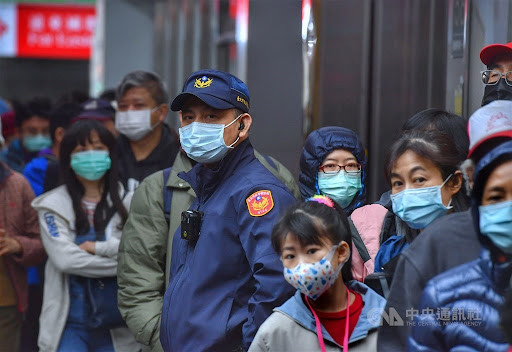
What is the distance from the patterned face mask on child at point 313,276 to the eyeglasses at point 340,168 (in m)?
0.80

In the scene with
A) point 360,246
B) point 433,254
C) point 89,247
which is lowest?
point 89,247

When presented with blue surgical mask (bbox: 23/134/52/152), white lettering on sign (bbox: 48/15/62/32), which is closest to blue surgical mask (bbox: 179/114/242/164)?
blue surgical mask (bbox: 23/134/52/152)

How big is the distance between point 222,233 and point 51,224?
58.9 inches

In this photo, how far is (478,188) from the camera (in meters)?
2.44

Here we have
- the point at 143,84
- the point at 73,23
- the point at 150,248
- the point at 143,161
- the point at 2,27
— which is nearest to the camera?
the point at 150,248

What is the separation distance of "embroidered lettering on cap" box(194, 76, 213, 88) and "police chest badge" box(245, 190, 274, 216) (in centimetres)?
50

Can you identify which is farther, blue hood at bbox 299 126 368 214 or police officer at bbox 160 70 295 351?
blue hood at bbox 299 126 368 214

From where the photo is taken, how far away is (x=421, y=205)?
115 inches

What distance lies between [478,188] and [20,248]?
285cm

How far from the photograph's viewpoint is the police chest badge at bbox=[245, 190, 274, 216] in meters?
3.12

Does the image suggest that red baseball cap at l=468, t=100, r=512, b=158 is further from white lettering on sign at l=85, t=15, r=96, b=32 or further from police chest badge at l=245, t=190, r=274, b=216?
white lettering on sign at l=85, t=15, r=96, b=32

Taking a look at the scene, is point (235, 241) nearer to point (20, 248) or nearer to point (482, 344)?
point (482, 344)

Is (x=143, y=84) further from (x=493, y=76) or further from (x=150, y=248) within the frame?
(x=493, y=76)

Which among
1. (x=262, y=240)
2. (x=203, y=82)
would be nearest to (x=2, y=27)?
(x=203, y=82)
